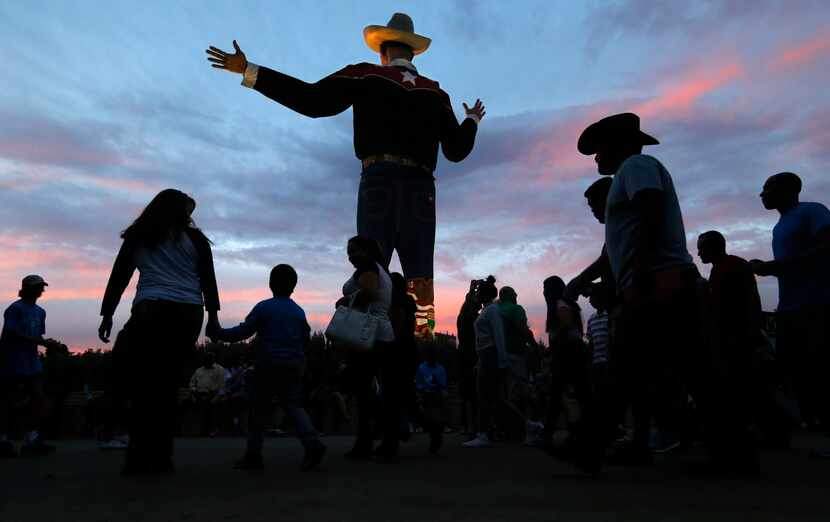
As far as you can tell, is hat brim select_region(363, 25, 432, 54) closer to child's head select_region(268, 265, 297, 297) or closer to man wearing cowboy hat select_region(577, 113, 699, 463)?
child's head select_region(268, 265, 297, 297)

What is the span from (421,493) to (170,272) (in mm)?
2280

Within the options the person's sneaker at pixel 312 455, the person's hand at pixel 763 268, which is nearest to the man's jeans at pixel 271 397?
the person's sneaker at pixel 312 455

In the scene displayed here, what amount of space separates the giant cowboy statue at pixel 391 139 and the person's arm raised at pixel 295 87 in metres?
0.01

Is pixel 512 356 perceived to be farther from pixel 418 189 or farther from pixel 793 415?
pixel 418 189

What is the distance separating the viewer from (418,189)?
10141 mm

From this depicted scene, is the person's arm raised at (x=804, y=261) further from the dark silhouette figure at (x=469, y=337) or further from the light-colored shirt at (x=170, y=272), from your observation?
the light-colored shirt at (x=170, y=272)

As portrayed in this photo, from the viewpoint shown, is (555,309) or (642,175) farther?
(555,309)

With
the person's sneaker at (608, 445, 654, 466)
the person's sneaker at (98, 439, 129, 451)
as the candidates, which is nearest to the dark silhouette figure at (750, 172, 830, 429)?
the person's sneaker at (608, 445, 654, 466)

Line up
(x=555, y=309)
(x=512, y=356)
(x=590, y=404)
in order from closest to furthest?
1. (x=590, y=404)
2. (x=555, y=309)
3. (x=512, y=356)

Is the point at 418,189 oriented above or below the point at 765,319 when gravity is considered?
above

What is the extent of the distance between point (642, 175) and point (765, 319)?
24.3 feet

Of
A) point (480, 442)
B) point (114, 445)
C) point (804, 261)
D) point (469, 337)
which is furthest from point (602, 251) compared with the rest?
point (114, 445)

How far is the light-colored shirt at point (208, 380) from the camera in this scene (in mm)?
12320

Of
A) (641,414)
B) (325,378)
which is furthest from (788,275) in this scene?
(325,378)
